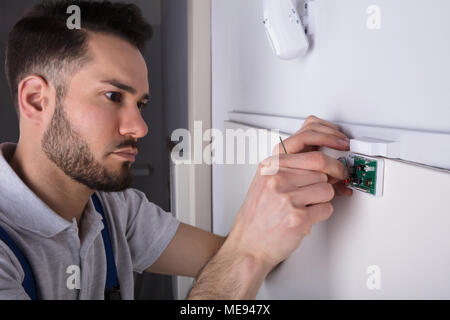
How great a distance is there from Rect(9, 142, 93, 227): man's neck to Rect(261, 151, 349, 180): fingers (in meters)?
0.52

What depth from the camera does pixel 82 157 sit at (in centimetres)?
78

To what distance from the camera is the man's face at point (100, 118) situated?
74cm

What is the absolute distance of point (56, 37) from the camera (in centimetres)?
76

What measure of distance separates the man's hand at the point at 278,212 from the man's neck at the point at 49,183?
40 cm

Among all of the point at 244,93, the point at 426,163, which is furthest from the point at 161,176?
the point at 426,163

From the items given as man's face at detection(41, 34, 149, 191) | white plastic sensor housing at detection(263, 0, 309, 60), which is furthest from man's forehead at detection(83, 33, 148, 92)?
white plastic sensor housing at detection(263, 0, 309, 60)

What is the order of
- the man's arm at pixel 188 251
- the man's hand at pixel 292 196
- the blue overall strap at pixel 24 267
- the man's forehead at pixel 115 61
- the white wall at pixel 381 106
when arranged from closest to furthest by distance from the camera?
the white wall at pixel 381 106
the man's hand at pixel 292 196
the blue overall strap at pixel 24 267
the man's forehead at pixel 115 61
the man's arm at pixel 188 251

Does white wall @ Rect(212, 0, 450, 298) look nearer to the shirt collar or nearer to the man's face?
the man's face

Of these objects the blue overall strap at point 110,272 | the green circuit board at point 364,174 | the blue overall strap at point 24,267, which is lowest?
the blue overall strap at point 110,272

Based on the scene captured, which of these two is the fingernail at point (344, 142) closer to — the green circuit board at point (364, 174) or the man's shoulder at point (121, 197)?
the green circuit board at point (364, 174)

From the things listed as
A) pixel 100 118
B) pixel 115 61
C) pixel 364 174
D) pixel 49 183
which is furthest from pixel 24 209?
pixel 364 174

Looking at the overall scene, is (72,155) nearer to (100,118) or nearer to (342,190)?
(100,118)

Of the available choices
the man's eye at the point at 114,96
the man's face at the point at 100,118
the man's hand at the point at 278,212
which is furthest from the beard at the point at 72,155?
the man's hand at the point at 278,212

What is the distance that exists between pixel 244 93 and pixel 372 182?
520 mm
